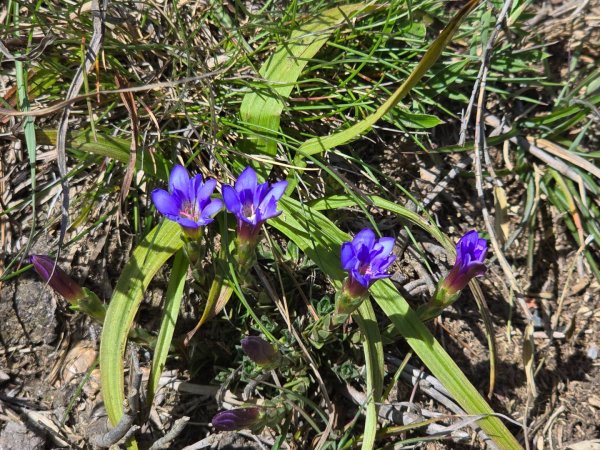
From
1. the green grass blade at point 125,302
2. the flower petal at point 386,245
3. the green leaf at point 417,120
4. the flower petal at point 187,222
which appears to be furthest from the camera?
the green leaf at point 417,120

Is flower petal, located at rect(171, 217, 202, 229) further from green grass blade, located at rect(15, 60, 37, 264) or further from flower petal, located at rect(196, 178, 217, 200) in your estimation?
green grass blade, located at rect(15, 60, 37, 264)

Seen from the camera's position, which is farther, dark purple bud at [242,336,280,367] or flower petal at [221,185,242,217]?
dark purple bud at [242,336,280,367]

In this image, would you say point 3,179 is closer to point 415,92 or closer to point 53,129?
point 53,129

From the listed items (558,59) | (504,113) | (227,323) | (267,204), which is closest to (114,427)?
(227,323)

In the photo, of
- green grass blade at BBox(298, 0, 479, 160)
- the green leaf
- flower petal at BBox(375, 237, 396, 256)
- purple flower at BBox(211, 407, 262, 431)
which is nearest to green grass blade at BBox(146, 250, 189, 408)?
purple flower at BBox(211, 407, 262, 431)

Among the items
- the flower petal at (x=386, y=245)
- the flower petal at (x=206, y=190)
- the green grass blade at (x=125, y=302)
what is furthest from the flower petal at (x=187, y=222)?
the flower petal at (x=386, y=245)

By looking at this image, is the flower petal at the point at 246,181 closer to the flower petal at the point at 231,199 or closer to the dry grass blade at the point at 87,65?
the flower petal at the point at 231,199
